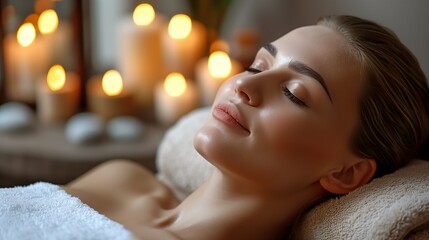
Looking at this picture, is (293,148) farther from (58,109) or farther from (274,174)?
(58,109)

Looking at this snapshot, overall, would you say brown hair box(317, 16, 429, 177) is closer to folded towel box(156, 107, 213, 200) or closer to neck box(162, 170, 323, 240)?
neck box(162, 170, 323, 240)

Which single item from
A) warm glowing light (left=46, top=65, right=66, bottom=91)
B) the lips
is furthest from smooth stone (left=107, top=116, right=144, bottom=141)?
the lips

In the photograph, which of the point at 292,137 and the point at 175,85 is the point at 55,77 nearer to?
the point at 175,85

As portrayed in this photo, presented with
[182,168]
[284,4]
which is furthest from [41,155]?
[284,4]

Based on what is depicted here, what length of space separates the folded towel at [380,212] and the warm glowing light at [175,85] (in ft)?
3.60

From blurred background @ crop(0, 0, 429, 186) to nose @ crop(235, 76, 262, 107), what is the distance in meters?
0.92

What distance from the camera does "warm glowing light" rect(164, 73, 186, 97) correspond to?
222 centimetres

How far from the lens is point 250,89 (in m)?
1.11

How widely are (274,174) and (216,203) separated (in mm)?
127

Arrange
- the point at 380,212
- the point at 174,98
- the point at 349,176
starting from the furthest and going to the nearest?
the point at 174,98, the point at 349,176, the point at 380,212

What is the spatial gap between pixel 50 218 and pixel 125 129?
3.32 ft

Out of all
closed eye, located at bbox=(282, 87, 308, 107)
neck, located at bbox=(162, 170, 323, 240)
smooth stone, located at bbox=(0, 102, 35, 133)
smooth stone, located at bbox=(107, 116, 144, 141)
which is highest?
closed eye, located at bbox=(282, 87, 308, 107)

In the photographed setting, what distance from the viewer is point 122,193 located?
1331 millimetres

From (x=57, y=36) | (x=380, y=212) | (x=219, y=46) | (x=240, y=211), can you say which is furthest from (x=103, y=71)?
(x=380, y=212)
